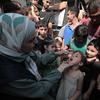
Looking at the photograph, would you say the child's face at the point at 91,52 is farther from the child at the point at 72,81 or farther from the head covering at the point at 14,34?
the head covering at the point at 14,34

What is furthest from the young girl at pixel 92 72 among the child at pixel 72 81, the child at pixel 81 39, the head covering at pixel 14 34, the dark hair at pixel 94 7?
the head covering at pixel 14 34

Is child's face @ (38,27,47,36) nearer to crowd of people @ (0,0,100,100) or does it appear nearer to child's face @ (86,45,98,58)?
crowd of people @ (0,0,100,100)

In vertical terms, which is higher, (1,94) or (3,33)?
(3,33)

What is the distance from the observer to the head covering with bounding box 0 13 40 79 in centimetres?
275

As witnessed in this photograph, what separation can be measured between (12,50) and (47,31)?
345 centimetres

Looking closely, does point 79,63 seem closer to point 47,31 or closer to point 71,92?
point 71,92

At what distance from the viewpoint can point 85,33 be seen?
4.98 metres

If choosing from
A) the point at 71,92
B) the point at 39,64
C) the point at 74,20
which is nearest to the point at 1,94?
the point at 39,64

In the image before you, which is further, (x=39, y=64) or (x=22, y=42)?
(x=39, y=64)

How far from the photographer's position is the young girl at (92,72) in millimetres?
4246

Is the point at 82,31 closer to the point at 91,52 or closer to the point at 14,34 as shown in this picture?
the point at 91,52

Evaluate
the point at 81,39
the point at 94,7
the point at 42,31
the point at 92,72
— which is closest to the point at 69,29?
the point at 42,31

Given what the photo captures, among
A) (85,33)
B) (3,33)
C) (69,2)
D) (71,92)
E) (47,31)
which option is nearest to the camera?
(3,33)

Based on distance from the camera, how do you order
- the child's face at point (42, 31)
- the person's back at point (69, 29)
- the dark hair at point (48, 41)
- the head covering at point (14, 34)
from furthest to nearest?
1. the person's back at point (69, 29)
2. the child's face at point (42, 31)
3. the dark hair at point (48, 41)
4. the head covering at point (14, 34)
